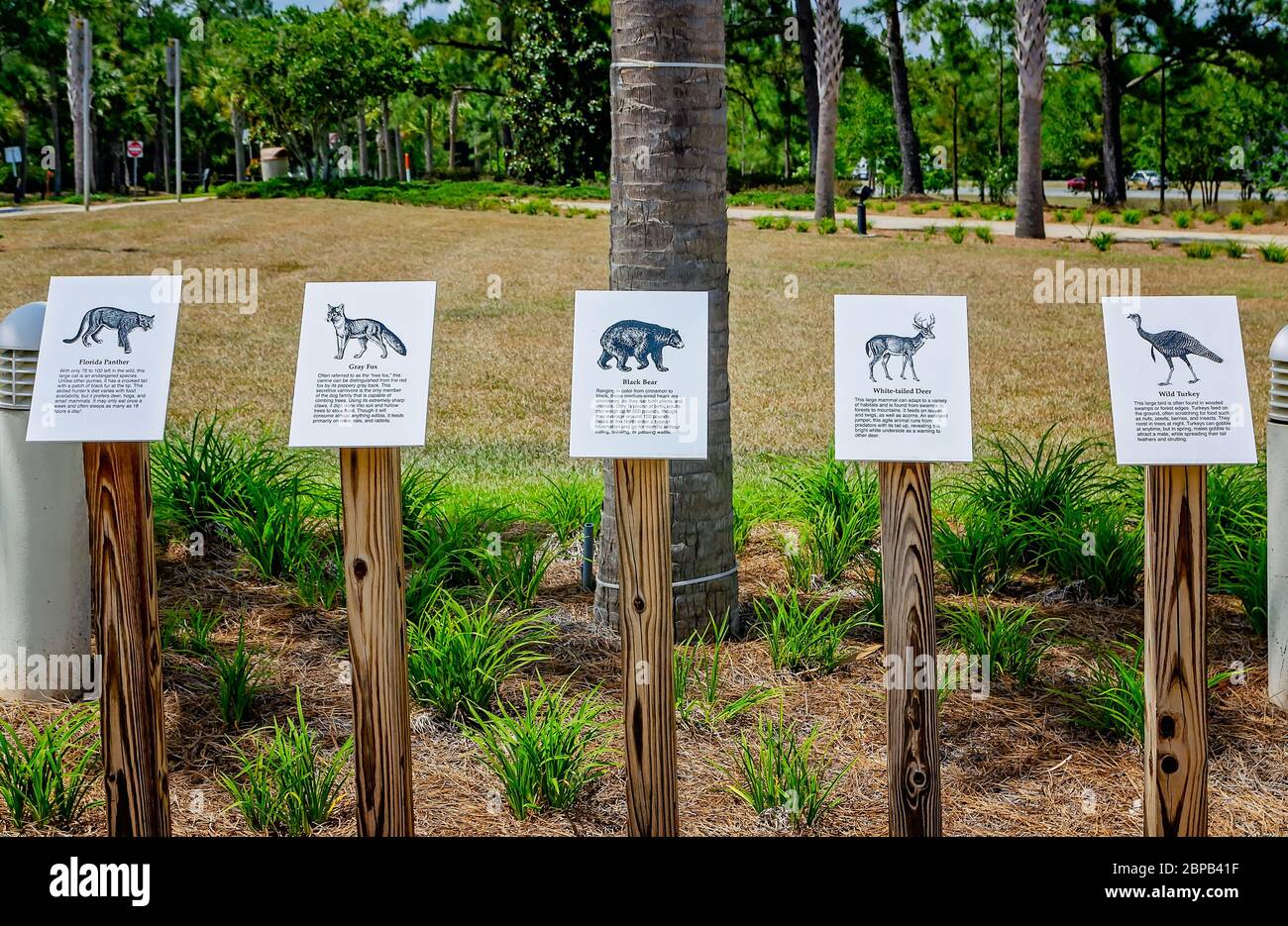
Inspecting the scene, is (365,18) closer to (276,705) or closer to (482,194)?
(482,194)

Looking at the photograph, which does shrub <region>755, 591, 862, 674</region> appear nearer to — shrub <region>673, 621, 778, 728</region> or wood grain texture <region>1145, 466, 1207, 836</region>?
shrub <region>673, 621, 778, 728</region>

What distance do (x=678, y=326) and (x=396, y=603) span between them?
853 mm

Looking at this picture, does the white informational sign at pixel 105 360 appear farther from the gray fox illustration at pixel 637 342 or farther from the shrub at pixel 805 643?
the shrub at pixel 805 643

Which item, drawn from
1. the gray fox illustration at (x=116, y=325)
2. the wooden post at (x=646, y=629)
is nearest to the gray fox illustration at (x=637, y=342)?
the wooden post at (x=646, y=629)

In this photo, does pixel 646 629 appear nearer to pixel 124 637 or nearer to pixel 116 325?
pixel 124 637

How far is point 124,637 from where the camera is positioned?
283cm

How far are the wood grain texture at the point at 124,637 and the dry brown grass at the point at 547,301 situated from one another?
4.64 metres

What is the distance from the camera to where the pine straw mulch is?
10.5ft

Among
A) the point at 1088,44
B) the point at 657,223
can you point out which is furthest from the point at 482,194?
the point at 657,223

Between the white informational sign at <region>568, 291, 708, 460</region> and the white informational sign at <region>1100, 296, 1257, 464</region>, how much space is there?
86 centimetres

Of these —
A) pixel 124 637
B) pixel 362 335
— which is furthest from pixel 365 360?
pixel 124 637

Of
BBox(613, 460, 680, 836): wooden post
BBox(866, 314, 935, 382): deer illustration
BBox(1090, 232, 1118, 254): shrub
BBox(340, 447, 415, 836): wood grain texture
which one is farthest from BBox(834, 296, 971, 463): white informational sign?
BBox(1090, 232, 1118, 254): shrub

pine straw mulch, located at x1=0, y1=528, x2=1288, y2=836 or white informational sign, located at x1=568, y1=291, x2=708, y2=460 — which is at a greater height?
white informational sign, located at x1=568, y1=291, x2=708, y2=460
